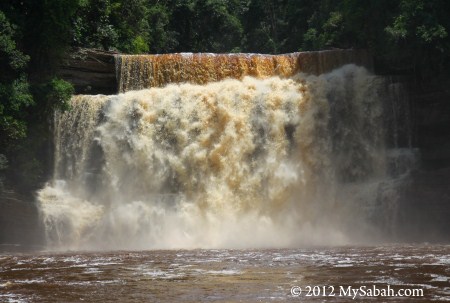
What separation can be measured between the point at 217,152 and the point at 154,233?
319cm

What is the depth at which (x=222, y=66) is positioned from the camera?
24.6m

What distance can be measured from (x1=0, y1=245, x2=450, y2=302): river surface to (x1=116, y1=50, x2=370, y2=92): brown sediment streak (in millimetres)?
8389

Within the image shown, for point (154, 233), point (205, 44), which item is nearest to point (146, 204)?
point (154, 233)

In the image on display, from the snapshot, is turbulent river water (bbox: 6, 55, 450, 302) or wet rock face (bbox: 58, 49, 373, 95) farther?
wet rock face (bbox: 58, 49, 373, 95)

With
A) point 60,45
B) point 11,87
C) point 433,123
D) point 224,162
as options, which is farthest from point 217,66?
point 433,123

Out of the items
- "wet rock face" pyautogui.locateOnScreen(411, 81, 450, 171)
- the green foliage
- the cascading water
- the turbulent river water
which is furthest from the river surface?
"wet rock face" pyautogui.locateOnScreen(411, 81, 450, 171)

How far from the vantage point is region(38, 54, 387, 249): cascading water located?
22219 millimetres

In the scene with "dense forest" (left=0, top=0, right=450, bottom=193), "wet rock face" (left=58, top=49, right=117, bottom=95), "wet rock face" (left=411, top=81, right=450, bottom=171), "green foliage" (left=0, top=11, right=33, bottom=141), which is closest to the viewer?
"green foliage" (left=0, top=11, right=33, bottom=141)

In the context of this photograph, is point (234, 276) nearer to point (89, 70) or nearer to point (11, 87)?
point (11, 87)

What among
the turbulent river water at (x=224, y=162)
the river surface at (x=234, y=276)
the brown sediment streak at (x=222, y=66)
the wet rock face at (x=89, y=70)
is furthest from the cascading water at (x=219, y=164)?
the river surface at (x=234, y=276)

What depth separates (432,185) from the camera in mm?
A: 22344

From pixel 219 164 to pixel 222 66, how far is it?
3.90m

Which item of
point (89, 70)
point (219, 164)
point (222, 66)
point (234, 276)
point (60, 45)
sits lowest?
point (234, 276)

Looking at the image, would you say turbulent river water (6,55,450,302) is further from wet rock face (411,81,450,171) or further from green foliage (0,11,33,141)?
green foliage (0,11,33,141)
